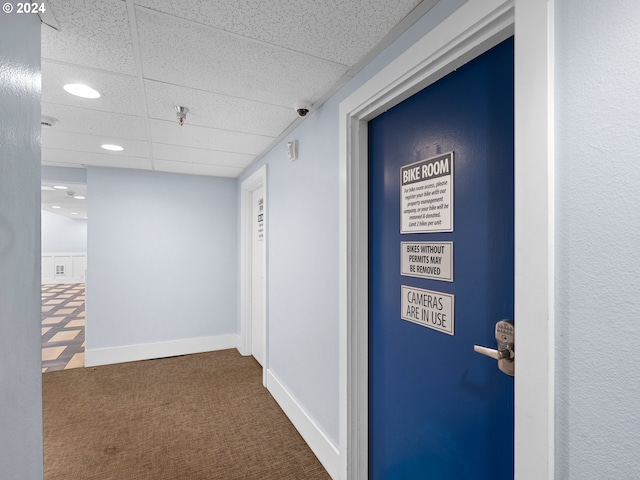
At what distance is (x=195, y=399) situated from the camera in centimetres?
279

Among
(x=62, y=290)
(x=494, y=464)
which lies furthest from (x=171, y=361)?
(x=62, y=290)

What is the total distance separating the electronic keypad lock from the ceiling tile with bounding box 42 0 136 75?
1.72 m

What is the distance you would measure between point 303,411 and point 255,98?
2.11 m

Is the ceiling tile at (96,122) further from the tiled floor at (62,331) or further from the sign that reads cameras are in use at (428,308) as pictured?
the tiled floor at (62,331)

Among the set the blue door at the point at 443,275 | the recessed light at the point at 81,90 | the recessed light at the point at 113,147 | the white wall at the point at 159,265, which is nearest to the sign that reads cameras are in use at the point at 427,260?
the blue door at the point at 443,275

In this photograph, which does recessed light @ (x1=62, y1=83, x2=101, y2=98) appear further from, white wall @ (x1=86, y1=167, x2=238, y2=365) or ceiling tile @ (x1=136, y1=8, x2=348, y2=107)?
white wall @ (x1=86, y1=167, x2=238, y2=365)

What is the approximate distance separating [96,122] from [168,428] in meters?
2.30

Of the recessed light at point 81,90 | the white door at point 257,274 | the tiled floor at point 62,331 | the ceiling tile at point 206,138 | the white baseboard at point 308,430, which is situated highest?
the recessed light at point 81,90

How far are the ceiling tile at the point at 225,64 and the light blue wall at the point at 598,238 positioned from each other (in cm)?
109

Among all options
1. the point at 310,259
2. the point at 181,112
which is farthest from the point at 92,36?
the point at 310,259

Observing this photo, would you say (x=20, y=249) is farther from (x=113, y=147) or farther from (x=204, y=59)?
(x=113, y=147)

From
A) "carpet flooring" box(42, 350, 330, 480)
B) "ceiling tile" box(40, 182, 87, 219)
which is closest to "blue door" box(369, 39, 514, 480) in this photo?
"carpet flooring" box(42, 350, 330, 480)

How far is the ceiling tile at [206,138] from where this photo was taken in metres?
2.42

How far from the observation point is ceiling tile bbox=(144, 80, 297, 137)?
6.13 ft
